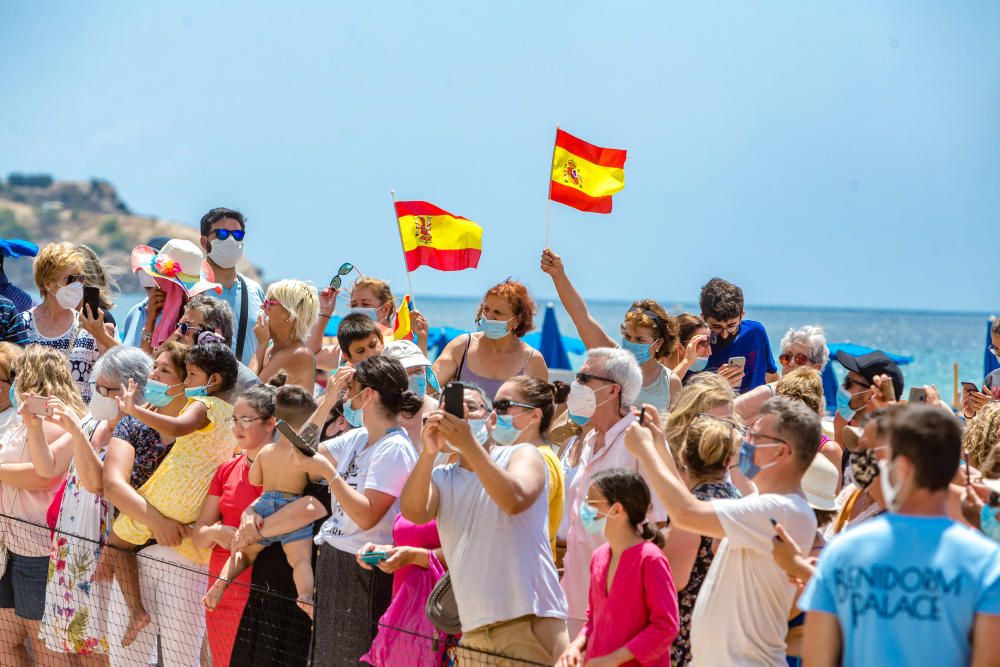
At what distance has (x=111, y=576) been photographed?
5.48 metres

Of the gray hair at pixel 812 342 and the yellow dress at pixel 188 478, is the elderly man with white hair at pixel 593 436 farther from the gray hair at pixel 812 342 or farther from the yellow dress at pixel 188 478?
the gray hair at pixel 812 342

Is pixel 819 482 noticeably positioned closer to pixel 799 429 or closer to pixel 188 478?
pixel 799 429

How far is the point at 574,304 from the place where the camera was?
653 centimetres

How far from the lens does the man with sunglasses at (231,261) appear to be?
23.9 feet

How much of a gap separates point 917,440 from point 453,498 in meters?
1.95

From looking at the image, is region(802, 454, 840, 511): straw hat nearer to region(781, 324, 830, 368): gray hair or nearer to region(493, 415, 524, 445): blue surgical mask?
region(493, 415, 524, 445): blue surgical mask

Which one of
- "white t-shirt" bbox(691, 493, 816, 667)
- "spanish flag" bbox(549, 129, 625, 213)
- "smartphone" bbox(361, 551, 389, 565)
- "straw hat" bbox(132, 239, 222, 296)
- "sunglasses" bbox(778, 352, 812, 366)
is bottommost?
"smartphone" bbox(361, 551, 389, 565)

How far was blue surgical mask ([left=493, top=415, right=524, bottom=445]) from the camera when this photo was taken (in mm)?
4520

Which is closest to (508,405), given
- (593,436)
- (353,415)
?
(593,436)

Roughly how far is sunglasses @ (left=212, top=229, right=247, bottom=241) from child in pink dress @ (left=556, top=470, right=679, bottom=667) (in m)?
4.13

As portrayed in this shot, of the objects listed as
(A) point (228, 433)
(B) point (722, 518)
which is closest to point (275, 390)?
(A) point (228, 433)

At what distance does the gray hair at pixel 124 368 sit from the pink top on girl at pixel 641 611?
2.83m

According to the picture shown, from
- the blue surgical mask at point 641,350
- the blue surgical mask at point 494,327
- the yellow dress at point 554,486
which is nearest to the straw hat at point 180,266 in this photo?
the blue surgical mask at point 494,327

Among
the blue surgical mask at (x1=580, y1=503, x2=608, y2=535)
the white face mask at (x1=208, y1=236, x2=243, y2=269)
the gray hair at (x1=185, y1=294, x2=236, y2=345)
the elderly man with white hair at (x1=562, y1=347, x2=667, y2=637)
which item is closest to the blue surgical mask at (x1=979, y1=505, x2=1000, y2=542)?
the blue surgical mask at (x1=580, y1=503, x2=608, y2=535)
